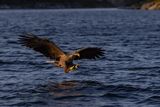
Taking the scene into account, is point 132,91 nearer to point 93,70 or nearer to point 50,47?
point 50,47

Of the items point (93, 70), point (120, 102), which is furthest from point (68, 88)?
point (93, 70)

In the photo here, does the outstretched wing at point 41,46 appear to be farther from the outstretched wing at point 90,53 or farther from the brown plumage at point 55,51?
the outstretched wing at point 90,53

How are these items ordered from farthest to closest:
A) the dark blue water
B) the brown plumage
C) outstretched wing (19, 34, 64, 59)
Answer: outstretched wing (19, 34, 64, 59) < the brown plumage < the dark blue water

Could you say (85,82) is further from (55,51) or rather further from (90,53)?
(55,51)

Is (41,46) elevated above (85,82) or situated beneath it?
elevated above

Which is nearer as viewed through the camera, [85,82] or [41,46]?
[41,46]

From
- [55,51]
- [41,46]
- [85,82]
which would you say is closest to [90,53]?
[85,82]

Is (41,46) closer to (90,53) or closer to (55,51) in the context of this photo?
(55,51)

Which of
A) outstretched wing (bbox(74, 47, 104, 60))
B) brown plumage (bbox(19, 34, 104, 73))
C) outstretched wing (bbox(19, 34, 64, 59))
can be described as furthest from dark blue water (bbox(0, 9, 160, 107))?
outstretched wing (bbox(19, 34, 64, 59))

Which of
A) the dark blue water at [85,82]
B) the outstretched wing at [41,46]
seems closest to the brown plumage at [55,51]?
the outstretched wing at [41,46]

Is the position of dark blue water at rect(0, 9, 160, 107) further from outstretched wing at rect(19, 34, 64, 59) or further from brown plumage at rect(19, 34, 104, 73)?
outstretched wing at rect(19, 34, 64, 59)

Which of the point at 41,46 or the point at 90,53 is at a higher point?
the point at 41,46

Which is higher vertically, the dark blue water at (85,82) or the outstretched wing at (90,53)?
the outstretched wing at (90,53)

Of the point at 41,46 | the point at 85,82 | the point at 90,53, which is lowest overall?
the point at 85,82
